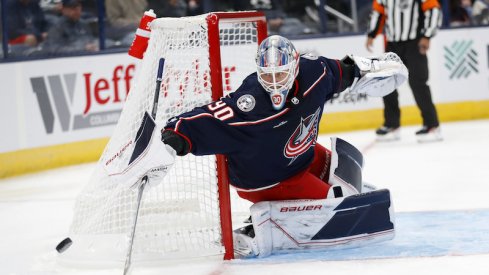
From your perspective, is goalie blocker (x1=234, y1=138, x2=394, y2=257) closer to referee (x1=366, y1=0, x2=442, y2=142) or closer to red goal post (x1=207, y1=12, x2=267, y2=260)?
red goal post (x1=207, y1=12, x2=267, y2=260)

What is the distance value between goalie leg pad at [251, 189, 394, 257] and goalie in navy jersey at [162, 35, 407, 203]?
0.29 feet

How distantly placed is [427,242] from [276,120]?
2.60ft

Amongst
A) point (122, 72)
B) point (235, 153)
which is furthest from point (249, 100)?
point (122, 72)

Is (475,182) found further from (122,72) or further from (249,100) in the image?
(122,72)

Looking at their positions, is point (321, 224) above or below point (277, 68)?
below

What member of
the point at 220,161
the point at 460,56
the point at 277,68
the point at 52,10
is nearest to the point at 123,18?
the point at 52,10

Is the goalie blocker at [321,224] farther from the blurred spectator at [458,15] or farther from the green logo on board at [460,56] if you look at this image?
the blurred spectator at [458,15]

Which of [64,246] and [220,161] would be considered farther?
[64,246]

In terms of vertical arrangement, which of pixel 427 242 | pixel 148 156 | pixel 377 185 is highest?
pixel 148 156

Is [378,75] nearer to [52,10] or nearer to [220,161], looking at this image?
[220,161]

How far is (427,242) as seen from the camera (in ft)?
12.7

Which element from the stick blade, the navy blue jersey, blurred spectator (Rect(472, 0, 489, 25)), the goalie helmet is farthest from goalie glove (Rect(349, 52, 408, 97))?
blurred spectator (Rect(472, 0, 489, 25))

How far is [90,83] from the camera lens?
7.06m

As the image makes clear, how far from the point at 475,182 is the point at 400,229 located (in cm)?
130
